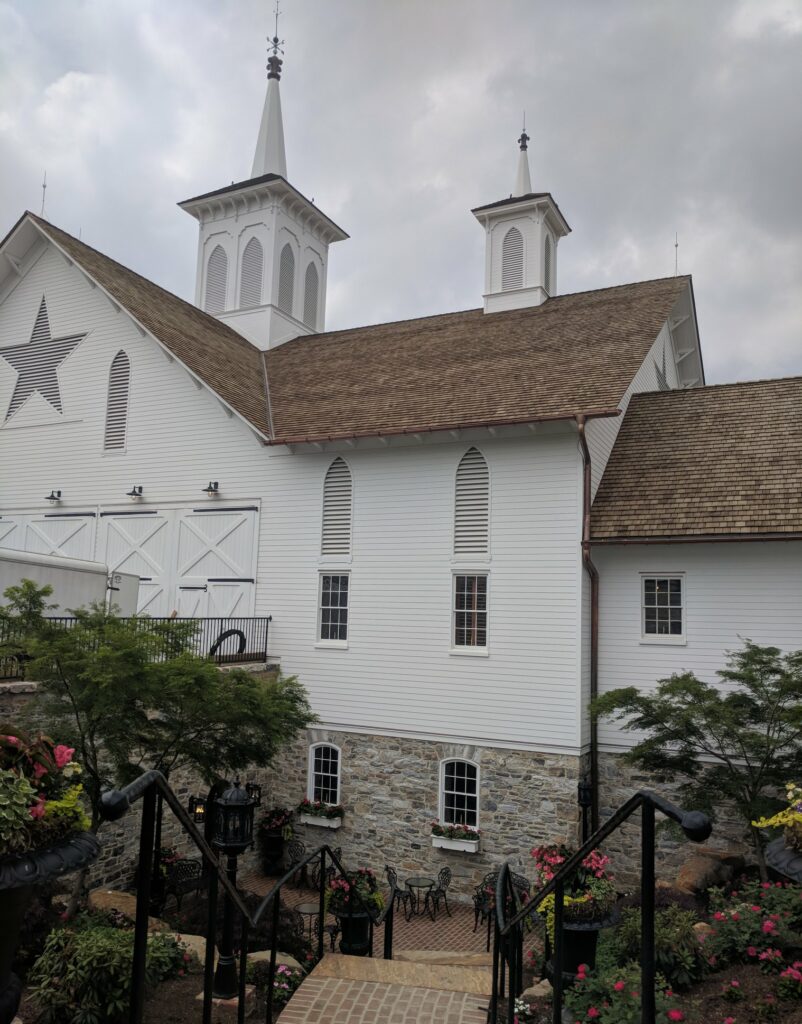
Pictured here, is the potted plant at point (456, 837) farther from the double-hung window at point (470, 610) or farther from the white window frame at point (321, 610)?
the white window frame at point (321, 610)

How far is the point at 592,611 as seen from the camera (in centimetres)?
1531

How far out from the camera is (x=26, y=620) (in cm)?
1062

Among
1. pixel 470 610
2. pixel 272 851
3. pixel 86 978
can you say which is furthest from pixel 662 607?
pixel 86 978

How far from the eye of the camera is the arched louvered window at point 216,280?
2688 cm

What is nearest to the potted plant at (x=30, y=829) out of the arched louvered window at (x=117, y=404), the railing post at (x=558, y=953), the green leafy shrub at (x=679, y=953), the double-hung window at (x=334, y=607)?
the railing post at (x=558, y=953)

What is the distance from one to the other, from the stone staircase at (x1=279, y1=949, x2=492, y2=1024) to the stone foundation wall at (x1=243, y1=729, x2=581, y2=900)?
6.33 metres

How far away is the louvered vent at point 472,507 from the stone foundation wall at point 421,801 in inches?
156

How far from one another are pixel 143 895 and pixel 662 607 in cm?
1321

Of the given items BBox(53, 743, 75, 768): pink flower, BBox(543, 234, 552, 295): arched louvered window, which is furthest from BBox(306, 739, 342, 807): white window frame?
BBox(543, 234, 552, 295): arched louvered window

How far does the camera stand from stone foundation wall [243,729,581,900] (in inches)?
577

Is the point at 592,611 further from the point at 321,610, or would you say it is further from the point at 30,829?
the point at 30,829

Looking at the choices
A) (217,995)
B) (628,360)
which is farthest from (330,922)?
(628,360)

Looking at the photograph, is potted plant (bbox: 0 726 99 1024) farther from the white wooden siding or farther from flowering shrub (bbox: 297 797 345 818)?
flowering shrub (bbox: 297 797 345 818)

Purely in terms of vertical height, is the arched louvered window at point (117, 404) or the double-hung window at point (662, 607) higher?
the arched louvered window at point (117, 404)
